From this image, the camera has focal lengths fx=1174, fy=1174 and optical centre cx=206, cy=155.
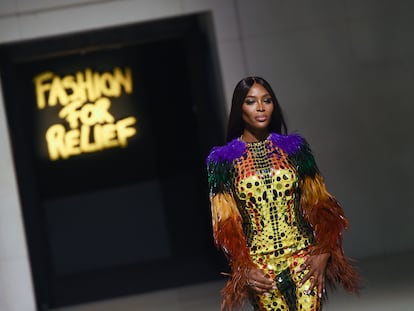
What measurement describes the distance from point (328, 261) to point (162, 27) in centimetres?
855

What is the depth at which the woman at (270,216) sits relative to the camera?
4.32 m

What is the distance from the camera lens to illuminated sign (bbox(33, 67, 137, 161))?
13000 mm

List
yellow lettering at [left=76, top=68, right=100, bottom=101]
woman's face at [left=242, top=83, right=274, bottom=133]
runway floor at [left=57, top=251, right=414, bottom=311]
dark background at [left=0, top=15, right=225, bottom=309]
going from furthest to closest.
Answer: yellow lettering at [left=76, top=68, right=100, bottom=101] → dark background at [left=0, top=15, right=225, bottom=309] → runway floor at [left=57, top=251, right=414, bottom=311] → woman's face at [left=242, top=83, right=274, bottom=133]

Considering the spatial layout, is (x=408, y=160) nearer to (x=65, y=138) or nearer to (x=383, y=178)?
(x=383, y=178)

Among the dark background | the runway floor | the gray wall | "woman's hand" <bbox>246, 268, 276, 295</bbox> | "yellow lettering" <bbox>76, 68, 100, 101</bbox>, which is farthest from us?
"yellow lettering" <bbox>76, 68, 100, 101</bbox>

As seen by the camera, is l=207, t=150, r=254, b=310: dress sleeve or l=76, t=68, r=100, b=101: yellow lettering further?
l=76, t=68, r=100, b=101: yellow lettering

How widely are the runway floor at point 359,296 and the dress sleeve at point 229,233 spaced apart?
3.19 metres

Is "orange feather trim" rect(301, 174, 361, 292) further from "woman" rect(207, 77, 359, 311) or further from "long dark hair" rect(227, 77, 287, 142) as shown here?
"long dark hair" rect(227, 77, 287, 142)

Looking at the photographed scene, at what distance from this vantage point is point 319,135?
1194 centimetres

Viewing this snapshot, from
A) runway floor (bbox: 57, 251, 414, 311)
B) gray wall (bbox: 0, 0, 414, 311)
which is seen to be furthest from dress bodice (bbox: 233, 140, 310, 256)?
gray wall (bbox: 0, 0, 414, 311)

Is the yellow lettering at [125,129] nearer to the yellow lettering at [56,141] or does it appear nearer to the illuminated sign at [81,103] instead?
the illuminated sign at [81,103]

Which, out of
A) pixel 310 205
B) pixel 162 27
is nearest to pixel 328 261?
pixel 310 205

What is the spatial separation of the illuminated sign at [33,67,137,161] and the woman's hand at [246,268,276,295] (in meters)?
8.89

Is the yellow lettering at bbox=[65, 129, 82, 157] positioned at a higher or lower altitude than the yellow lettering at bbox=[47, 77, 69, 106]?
lower
